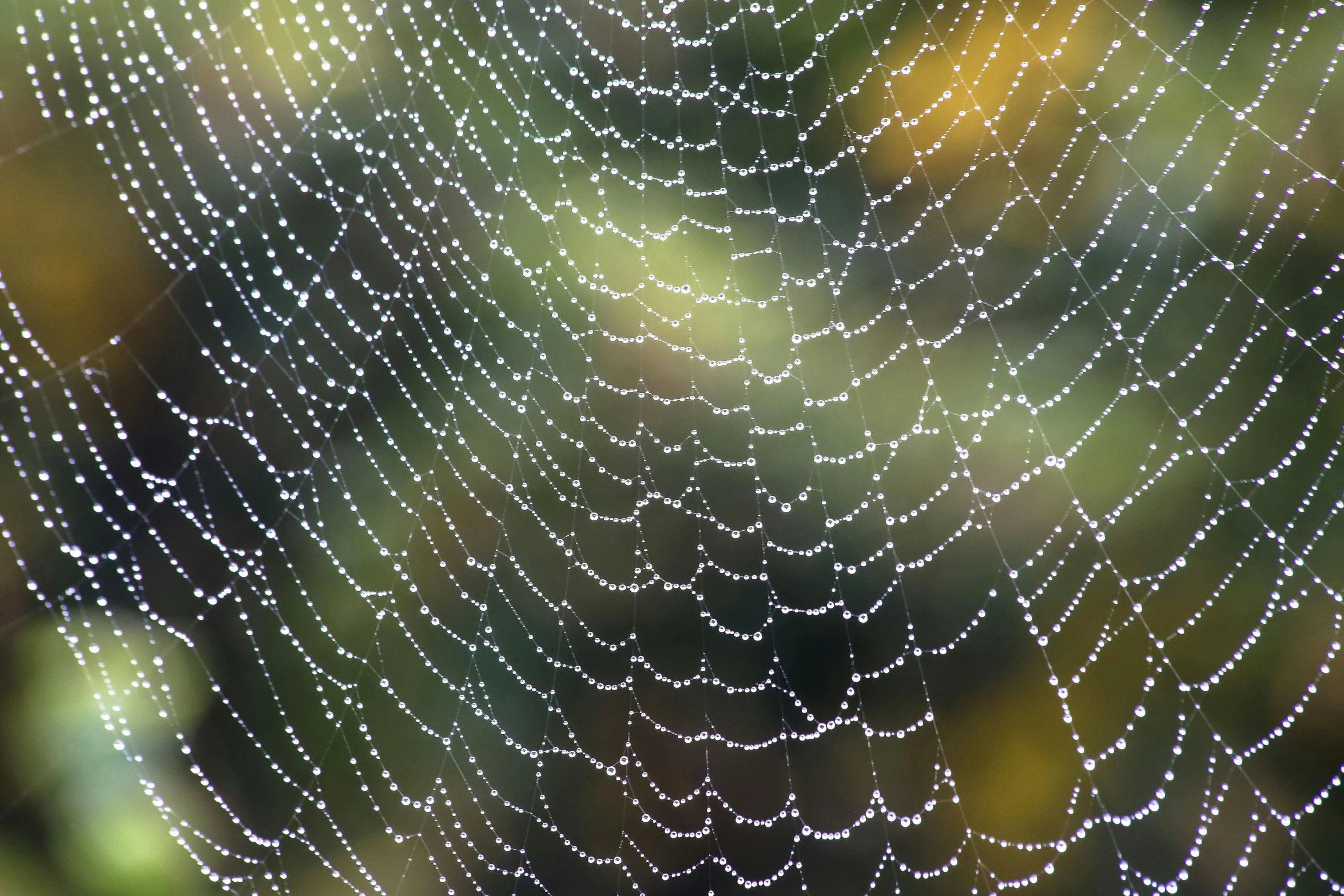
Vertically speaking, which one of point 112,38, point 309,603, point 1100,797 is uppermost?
point 112,38

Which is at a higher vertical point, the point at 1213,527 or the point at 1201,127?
the point at 1201,127

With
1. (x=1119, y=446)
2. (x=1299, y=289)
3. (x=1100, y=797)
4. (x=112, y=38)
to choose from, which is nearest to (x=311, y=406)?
(x=112, y=38)

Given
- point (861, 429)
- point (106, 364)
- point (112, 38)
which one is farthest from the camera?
point (106, 364)

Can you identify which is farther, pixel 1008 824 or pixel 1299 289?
pixel 1008 824

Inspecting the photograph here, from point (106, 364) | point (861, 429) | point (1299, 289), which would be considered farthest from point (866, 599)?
point (106, 364)

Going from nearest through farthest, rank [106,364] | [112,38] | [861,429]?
[112,38], [861,429], [106,364]

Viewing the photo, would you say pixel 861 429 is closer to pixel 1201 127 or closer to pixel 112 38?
pixel 1201 127

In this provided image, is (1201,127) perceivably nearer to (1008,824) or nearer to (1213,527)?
(1213,527)
